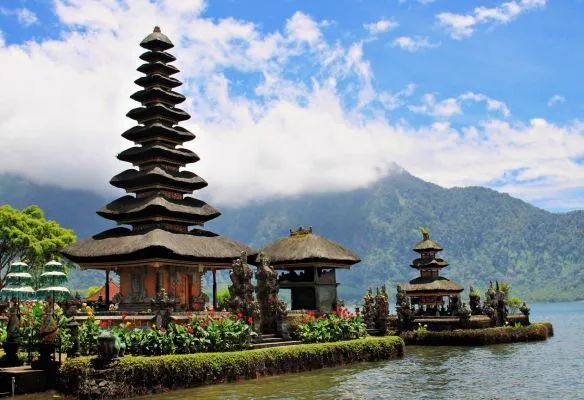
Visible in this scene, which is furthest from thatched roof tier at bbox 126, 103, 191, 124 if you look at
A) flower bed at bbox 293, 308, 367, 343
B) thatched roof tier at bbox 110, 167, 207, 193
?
flower bed at bbox 293, 308, 367, 343

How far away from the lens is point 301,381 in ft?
90.3

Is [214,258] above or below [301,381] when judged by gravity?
above

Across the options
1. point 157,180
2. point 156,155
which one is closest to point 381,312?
point 157,180

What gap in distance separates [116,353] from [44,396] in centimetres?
277

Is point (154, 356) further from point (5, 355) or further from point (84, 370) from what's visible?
point (5, 355)

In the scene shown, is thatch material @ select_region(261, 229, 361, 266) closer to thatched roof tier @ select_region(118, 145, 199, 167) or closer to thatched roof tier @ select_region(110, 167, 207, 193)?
thatched roof tier @ select_region(110, 167, 207, 193)

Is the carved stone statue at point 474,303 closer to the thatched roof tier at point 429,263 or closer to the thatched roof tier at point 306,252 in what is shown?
the thatched roof tier at point 429,263

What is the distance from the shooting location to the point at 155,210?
3934cm

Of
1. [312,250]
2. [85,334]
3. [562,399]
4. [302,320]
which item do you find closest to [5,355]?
[85,334]

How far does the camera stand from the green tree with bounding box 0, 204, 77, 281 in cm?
5859

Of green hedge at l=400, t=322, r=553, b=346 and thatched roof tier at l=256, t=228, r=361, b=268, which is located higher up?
thatched roof tier at l=256, t=228, r=361, b=268

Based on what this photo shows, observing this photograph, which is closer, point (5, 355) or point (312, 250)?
point (5, 355)

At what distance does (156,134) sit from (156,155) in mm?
1542

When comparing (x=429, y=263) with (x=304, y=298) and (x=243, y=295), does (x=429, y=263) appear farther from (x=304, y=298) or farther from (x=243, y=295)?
(x=243, y=295)
